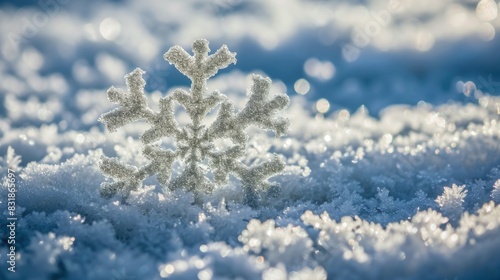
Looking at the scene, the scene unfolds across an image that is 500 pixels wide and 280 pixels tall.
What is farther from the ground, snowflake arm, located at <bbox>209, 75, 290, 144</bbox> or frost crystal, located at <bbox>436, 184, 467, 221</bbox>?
snowflake arm, located at <bbox>209, 75, 290, 144</bbox>

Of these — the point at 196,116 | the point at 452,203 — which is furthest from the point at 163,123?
the point at 452,203

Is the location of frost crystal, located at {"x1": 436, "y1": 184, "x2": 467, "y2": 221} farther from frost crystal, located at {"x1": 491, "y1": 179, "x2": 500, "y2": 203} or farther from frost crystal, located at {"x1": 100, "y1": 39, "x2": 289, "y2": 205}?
frost crystal, located at {"x1": 100, "y1": 39, "x2": 289, "y2": 205}

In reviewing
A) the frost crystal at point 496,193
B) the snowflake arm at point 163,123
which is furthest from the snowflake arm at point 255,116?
the frost crystal at point 496,193

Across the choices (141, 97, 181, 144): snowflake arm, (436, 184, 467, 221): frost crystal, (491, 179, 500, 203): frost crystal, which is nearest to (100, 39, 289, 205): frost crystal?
(141, 97, 181, 144): snowflake arm

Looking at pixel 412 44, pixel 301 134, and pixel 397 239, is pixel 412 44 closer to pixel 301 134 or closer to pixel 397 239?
pixel 301 134

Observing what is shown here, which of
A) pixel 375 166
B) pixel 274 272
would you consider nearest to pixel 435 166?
pixel 375 166

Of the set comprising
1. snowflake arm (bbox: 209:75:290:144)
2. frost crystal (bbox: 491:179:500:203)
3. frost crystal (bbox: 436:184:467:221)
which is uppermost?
snowflake arm (bbox: 209:75:290:144)

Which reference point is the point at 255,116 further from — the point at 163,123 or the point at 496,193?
the point at 496,193
